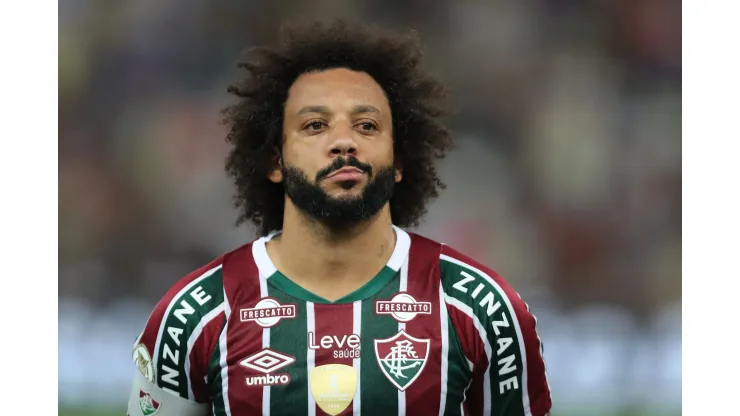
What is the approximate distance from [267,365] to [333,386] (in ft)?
0.61

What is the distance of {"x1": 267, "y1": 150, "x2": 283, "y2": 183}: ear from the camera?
2674 millimetres

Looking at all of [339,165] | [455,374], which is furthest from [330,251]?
[455,374]

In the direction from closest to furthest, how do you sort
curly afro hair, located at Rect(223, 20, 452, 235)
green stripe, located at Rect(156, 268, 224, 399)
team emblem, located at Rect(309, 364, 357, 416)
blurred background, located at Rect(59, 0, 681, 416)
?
team emblem, located at Rect(309, 364, 357, 416)
green stripe, located at Rect(156, 268, 224, 399)
curly afro hair, located at Rect(223, 20, 452, 235)
blurred background, located at Rect(59, 0, 681, 416)

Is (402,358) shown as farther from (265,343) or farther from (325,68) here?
(325,68)

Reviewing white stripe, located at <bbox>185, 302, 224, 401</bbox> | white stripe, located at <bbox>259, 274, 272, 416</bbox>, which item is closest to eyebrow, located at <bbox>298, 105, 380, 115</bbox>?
white stripe, located at <bbox>259, 274, 272, 416</bbox>

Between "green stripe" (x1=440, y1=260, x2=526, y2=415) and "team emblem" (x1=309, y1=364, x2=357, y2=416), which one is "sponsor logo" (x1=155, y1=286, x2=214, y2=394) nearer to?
"team emblem" (x1=309, y1=364, x2=357, y2=416)

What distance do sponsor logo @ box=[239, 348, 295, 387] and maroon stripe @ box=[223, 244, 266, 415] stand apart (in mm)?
12

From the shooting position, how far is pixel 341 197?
2.42m

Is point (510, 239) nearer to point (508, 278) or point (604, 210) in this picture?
point (508, 278)

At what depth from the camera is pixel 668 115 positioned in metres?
3.27

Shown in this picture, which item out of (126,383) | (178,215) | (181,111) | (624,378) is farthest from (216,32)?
(624,378)

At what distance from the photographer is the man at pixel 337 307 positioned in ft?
7.90

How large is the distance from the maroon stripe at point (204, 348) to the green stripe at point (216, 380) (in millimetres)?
12

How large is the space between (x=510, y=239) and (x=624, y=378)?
67cm
